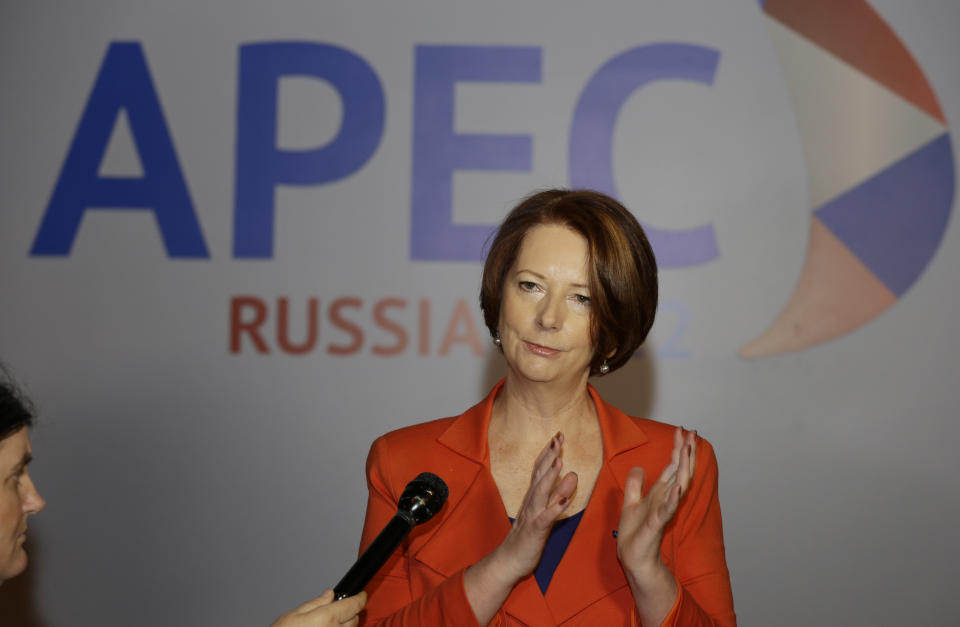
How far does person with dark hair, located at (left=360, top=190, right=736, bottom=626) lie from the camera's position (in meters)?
2.04

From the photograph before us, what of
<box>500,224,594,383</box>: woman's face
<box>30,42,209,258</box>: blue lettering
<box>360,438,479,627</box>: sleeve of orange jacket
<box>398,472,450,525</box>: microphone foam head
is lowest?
<box>360,438,479,627</box>: sleeve of orange jacket

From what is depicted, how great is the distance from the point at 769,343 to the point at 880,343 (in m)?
0.44

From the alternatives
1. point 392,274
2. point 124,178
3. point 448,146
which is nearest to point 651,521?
point 392,274

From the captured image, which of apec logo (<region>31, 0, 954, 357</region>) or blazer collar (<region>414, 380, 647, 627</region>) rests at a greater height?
apec logo (<region>31, 0, 954, 357</region>)

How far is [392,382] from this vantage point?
4086 millimetres

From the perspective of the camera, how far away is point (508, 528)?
7.02 feet

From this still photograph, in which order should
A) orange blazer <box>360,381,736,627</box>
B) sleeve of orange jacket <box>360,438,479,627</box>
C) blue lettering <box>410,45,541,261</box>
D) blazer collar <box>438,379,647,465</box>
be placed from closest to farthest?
1. sleeve of orange jacket <box>360,438,479,627</box>
2. orange blazer <box>360,381,736,627</box>
3. blazer collar <box>438,379,647,465</box>
4. blue lettering <box>410,45,541,261</box>

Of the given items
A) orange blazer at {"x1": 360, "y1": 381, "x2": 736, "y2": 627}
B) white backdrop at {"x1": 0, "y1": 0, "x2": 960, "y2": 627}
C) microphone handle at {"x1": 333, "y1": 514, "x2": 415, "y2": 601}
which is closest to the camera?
microphone handle at {"x1": 333, "y1": 514, "x2": 415, "y2": 601}

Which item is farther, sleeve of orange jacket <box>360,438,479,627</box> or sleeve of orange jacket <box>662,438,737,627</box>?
sleeve of orange jacket <box>662,438,737,627</box>

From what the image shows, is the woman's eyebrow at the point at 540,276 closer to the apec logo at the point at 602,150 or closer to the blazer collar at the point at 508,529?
the blazer collar at the point at 508,529

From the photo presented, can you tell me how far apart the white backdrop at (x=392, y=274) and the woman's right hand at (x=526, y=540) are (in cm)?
215

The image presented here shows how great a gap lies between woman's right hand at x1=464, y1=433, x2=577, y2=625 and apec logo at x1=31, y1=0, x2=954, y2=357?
7.60 feet

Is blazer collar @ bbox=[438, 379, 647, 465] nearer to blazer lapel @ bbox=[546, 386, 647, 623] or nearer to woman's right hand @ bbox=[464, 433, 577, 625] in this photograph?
blazer lapel @ bbox=[546, 386, 647, 623]

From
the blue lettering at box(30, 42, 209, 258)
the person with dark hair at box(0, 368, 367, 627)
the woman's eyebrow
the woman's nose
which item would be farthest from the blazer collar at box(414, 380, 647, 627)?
the blue lettering at box(30, 42, 209, 258)
